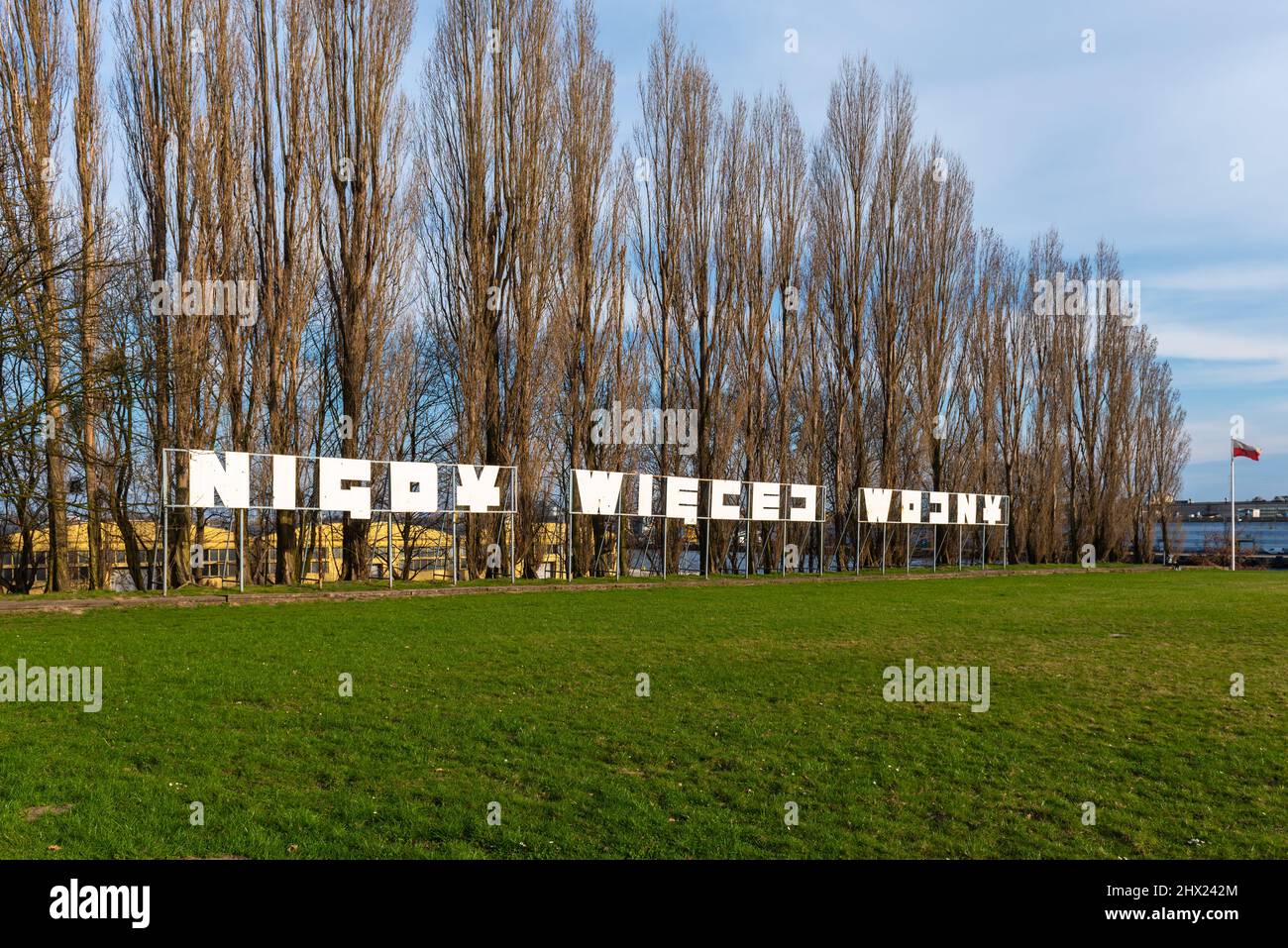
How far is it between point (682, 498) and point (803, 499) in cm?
571

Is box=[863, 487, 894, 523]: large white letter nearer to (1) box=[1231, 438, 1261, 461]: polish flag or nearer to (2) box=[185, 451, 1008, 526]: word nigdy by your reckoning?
(2) box=[185, 451, 1008, 526]: word nigdy

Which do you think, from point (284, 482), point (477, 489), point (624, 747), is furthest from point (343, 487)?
point (624, 747)

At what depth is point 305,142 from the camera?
22.2m

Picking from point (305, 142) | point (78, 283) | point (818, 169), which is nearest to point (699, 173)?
point (818, 169)

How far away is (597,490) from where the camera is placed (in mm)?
23375

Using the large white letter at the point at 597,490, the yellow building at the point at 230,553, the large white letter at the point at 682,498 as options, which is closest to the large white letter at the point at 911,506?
the large white letter at the point at 682,498

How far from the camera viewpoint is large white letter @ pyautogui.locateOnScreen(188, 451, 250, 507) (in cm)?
1695

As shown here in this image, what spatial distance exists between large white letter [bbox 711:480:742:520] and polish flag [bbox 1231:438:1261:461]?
91.9ft

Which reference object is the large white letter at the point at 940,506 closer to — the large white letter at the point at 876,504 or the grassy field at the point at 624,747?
the large white letter at the point at 876,504

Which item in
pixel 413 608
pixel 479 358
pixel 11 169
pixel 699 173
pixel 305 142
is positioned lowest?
pixel 413 608

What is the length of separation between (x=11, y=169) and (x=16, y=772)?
15.2 meters

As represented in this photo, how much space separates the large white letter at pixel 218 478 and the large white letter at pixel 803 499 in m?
17.0
